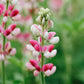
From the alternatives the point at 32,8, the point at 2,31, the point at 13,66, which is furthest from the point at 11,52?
the point at 13,66

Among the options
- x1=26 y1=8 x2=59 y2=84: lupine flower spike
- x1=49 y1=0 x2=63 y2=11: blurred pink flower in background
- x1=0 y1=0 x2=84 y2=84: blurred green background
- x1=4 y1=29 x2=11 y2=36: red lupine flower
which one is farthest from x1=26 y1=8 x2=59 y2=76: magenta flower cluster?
x1=49 y1=0 x2=63 y2=11: blurred pink flower in background

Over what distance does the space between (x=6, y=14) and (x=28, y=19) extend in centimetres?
113

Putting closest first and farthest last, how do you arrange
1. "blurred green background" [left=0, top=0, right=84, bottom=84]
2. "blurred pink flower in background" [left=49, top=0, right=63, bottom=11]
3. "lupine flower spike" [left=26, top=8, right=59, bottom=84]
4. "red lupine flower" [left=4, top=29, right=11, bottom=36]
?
"lupine flower spike" [left=26, top=8, right=59, bottom=84] < "red lupine flower" [left=4, top=29, right=11, bottom=36] < "blurred green background" [left=0, top=0, right=84, bottom=84] < "blurred pink flower in background" [left=49, top=0, right=63, bottom=11]

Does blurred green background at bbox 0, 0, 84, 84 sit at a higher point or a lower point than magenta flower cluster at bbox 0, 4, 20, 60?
lower

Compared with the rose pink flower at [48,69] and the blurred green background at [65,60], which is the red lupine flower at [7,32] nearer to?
the rose pink flower at [48,69]

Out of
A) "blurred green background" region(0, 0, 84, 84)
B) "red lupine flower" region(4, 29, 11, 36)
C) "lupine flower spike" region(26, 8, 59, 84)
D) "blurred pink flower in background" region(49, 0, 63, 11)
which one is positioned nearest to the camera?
"lupine flower spike" region(26, 8, 59, 84)

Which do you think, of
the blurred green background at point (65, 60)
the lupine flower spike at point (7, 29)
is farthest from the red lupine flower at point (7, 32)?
the blurred green background at point (65, 60)

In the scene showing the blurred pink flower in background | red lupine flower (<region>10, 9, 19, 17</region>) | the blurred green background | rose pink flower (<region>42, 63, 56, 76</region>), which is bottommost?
the blurred green background

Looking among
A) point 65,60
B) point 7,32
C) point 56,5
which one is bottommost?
point 65,60

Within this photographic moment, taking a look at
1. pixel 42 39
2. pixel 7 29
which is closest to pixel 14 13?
pixel 7 29

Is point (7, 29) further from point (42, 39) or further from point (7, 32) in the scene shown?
point (42, 39)

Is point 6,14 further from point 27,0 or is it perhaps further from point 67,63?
point 67,63

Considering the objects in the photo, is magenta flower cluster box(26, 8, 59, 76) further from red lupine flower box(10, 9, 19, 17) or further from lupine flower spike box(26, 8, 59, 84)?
red lupine flower box(10, 9, 19, 17)

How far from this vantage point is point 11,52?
135 centimetres
